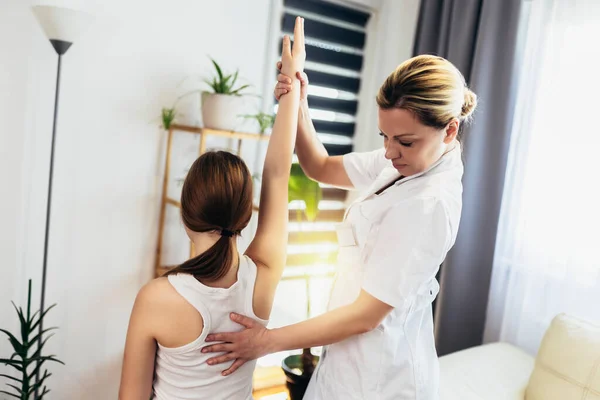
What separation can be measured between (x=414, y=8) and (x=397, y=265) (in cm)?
221

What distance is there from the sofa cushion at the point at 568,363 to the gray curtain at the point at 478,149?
47 cm

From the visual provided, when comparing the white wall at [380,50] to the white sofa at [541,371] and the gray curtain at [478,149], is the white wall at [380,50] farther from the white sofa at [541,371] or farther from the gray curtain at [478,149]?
the white sofa at [541,371]

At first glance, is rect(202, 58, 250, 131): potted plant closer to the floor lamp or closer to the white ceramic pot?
the white ceramic pot

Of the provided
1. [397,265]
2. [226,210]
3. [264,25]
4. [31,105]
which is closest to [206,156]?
[226,210]

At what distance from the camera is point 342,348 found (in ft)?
4.17

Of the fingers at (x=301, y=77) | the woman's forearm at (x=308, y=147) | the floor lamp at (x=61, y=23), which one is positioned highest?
the floor lamp at (x=61, y=23)

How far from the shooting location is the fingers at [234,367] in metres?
1.15

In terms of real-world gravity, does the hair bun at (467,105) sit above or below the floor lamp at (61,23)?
below

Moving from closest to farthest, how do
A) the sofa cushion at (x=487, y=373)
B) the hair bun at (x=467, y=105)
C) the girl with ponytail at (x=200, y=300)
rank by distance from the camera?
the girl with ponytail at (x=200, y=300), the hair bun at (x=467, y=105), the sofa cushion at (x=487, y=373)

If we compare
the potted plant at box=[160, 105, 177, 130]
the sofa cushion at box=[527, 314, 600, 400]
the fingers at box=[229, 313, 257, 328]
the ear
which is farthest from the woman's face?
the potted plant at box=[160, 105, 177, 130]

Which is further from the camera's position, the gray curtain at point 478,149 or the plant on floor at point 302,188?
the gray curtain at point 478,149

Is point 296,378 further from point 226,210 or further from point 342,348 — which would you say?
point 226,210

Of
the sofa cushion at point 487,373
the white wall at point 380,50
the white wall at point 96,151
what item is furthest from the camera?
the white wall at point 380,50

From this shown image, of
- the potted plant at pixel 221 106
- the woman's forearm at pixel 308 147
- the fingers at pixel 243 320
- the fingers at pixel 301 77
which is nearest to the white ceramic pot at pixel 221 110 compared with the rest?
the potted plant at pixel 221 106
